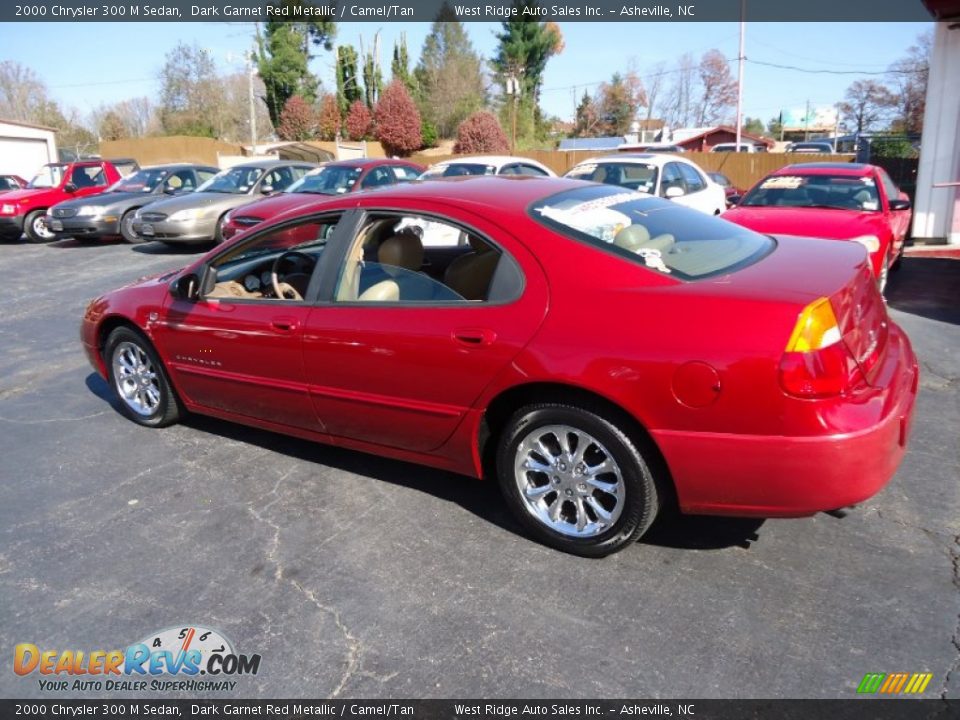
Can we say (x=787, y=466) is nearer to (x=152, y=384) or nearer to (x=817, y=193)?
(x=152, y=384)

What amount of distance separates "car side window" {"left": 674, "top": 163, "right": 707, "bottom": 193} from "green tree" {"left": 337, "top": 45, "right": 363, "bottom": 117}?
1693 inches

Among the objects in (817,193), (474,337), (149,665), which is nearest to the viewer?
(149,665)

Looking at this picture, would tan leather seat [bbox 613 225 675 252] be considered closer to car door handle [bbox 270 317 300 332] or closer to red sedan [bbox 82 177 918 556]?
red sedan [bbox 82 177 918 556]

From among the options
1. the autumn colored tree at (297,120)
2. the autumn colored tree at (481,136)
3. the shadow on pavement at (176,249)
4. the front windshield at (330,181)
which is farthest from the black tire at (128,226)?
the autumn colored tree at (297,120)

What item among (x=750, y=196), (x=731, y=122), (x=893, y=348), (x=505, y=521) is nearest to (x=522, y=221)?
(x=505, y=521)

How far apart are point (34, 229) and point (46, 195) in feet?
2.75

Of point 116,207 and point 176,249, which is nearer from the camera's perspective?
point 176,249

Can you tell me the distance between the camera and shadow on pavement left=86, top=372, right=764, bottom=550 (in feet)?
10.6

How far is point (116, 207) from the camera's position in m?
14.3

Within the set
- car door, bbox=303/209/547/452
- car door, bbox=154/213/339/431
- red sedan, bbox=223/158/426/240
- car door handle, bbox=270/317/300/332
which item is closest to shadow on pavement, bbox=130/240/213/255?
red sedan, bbox=223/158/426/240

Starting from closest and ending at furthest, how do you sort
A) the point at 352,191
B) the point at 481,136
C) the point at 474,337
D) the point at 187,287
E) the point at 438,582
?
1. the point at 438,582
2. the point at 474,337
3. the point at 187,287
4. the point at 352,191
5. the point at 481,136

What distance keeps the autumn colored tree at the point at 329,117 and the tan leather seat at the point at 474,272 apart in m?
47.3

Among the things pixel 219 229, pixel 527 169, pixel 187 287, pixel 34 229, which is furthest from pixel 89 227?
pixel 187 287

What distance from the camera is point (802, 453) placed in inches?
101
